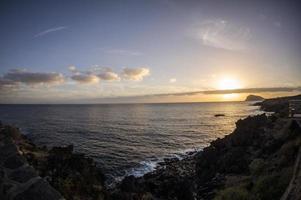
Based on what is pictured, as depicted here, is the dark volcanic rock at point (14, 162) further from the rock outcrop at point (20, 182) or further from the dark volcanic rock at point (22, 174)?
the dark volcanic rock at point (22, 174)

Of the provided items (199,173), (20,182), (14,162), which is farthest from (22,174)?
(199,173)

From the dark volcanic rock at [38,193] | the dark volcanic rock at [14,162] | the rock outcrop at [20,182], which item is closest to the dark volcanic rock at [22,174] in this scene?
the rock outcrop at [20,182]

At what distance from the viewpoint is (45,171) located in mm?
13727

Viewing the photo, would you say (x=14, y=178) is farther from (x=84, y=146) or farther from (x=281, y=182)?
(x=84, y=146)

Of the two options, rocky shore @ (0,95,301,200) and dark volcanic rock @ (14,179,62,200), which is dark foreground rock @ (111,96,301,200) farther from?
dark volcanic rock @ (14,179,62,200)

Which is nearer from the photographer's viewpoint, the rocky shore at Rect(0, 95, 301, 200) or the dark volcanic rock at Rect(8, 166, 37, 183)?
the dark volcanic rock at Rect(8, 166, 37, 183)

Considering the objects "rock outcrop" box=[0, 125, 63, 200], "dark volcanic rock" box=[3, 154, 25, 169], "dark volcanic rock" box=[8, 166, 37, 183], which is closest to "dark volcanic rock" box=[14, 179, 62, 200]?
"rock outcrop" box=[0, 125, 63, 200]

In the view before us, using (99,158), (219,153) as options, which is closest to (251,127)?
(219,153)

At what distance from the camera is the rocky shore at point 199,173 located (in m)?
7.64

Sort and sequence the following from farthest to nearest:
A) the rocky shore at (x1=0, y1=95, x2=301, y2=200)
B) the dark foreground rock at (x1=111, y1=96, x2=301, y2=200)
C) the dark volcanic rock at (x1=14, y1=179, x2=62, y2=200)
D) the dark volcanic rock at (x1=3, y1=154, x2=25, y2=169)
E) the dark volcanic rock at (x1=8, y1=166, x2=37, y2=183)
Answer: the dark foreground rock at (x1=111, y1=96, x2=301, y2=200) < the rocky shore at (x1=0, y1=95, x2=301, y2=200) < the dark volcanic rock at (x1=3, y1=154, x2=25, y2=169) < the dark volcanic rock at (x1=8, y1=166, x2=37, y2=183) < the dark volcanic rock at (x1=14, y1=179, x2=62, y2=200)

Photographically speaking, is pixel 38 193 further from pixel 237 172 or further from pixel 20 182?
pixel 237 172

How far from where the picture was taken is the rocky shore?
7.64m

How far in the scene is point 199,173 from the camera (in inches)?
953

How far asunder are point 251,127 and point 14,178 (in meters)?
28.2
